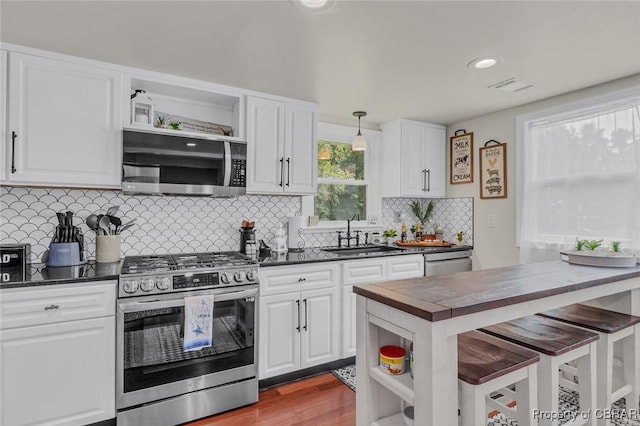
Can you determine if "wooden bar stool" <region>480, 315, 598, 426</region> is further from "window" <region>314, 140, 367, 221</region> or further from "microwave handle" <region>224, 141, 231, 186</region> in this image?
"window" <region>314, 140, 367, 221</region>

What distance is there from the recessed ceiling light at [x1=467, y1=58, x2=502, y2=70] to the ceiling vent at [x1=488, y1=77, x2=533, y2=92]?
36cm

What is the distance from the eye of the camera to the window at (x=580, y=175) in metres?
2.48

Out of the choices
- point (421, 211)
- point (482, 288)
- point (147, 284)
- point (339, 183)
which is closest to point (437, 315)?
point (482, 288)

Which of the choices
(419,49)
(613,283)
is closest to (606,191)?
(613,283)

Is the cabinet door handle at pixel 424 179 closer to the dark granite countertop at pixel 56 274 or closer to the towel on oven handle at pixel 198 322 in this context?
the towel on oven handle at pixel 198 322

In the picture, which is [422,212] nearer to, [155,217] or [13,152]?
[155,217]

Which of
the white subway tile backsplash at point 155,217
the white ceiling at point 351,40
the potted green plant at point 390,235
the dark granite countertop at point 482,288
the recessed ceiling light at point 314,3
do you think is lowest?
the dark granite countertop at point 482,288

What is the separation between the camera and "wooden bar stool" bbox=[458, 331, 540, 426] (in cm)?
129

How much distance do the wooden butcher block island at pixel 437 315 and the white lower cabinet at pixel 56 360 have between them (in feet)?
4.81

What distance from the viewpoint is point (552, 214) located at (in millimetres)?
2932

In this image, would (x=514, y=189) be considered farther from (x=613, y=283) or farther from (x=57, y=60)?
(x=57, y=60)

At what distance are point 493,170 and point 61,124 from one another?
11.8ft

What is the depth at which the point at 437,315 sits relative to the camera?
1.19 metres

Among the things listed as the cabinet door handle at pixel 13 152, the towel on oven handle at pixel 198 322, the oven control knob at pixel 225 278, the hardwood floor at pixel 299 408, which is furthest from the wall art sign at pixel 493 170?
the cabinet door handle at pixel 13 152
